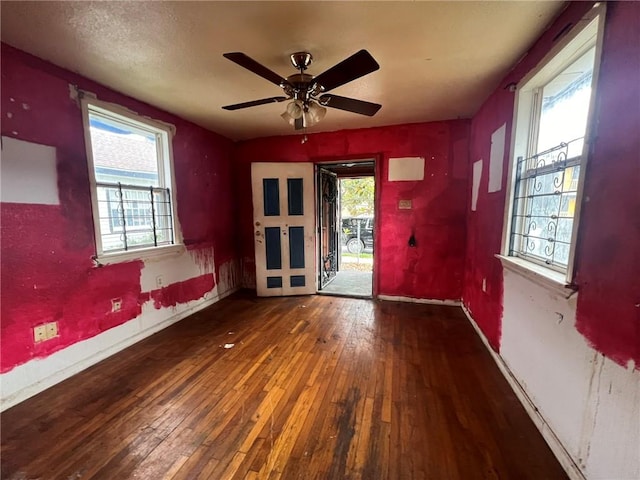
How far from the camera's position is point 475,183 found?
2959mm

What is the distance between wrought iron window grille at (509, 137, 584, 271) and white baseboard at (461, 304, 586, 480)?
82 centimetres

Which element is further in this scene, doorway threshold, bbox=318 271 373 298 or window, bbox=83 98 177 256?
doorway threshold, bbox=318 271 373 298

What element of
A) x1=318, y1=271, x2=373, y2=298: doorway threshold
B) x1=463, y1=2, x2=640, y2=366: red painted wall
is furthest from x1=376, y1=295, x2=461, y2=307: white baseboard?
x1=463, y1=2, x2=640, y2=366: red painted wall

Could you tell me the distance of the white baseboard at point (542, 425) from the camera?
1.25 m

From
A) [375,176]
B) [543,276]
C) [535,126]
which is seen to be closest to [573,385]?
[543,276]

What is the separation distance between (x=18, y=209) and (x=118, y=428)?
152 centimetres

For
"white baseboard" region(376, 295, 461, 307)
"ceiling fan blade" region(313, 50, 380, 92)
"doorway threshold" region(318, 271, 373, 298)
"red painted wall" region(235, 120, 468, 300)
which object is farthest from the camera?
"doorway threshold" region(318, 271, 373, 298)

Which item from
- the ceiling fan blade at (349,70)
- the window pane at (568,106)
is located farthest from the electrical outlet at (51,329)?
the window pane at (568,106)

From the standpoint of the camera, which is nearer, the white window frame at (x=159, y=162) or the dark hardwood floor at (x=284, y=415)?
the dark hardwood floor at (x=284, y=415)

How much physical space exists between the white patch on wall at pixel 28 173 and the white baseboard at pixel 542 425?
11.2 feet

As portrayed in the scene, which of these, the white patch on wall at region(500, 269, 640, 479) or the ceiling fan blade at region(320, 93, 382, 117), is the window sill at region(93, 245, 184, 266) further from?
the white patch on wall at region(500, 269, 640, 479)

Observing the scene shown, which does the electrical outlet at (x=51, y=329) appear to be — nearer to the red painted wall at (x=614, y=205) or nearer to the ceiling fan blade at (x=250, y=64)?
the ceiling fan blade at (x=250, y=64)

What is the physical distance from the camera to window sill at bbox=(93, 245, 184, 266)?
2299 mm

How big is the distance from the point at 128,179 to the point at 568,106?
339 centimetres
